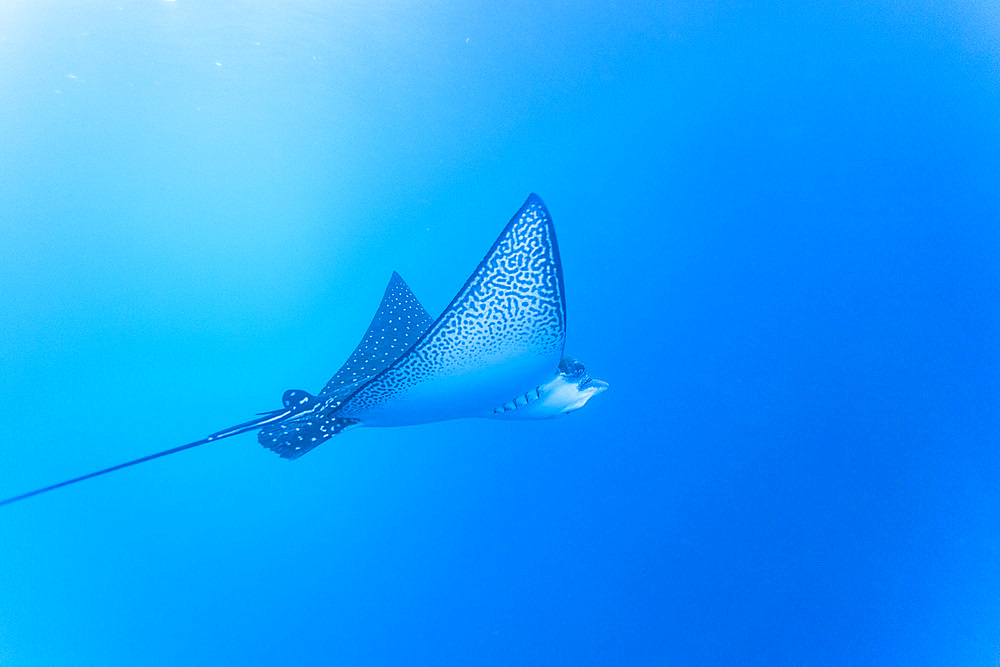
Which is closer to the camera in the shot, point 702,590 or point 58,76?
point 702,590

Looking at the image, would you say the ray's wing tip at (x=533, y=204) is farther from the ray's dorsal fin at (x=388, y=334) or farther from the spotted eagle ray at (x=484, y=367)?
the ray's dorsal fin at (x=388, y=334)

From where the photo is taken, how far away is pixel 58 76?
632 cm

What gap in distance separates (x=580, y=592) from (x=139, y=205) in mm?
7989

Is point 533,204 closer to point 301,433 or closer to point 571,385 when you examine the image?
point 571,385

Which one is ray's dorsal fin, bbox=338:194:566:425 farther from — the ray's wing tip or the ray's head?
the ray's head

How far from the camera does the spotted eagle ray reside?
1954 millimetres

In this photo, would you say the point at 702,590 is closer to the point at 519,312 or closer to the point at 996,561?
the point at 996,561

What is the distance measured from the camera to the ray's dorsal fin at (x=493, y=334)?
6.34ft

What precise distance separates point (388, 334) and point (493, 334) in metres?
1.51

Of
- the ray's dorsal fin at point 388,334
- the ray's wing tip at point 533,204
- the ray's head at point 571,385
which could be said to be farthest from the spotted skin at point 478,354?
the ray's dorsal fin at point 388,334

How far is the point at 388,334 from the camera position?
136 inches

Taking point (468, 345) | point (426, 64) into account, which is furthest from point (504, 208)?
point (468, 345)

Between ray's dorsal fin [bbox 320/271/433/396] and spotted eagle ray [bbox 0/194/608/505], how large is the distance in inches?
10.3

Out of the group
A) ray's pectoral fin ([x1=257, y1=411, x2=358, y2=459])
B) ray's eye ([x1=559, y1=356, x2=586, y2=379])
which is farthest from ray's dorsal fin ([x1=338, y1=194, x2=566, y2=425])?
ray's eye ([x1=559, y1=356, x2=586, y2=379])
